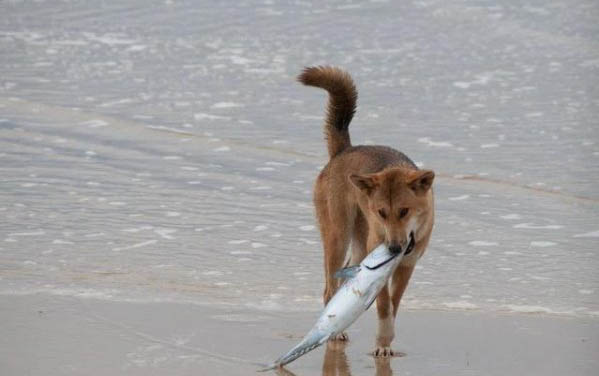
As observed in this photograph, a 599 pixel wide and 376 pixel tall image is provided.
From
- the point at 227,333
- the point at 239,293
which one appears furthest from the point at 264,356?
the point at 239,293

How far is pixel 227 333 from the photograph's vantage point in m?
5.95

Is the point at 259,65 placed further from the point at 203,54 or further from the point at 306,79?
the point at 306,79

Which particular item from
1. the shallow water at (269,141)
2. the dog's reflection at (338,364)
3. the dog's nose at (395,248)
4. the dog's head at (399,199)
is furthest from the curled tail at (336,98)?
the dog's reflection at (338,364)

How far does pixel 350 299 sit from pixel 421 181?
838 mm

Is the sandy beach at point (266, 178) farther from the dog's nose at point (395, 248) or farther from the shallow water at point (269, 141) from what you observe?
the dog's nose at point (395, 248)

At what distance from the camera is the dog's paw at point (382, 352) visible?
573cm

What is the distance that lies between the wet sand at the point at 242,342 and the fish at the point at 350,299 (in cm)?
30

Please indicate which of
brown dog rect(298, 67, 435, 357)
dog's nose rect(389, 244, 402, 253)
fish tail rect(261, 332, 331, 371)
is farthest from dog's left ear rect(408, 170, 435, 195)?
fish tail rect(261, 332, 331, 371)

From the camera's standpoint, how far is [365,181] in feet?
19.6

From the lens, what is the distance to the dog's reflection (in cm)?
548

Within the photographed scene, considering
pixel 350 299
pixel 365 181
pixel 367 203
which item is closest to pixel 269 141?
pixel 367 203

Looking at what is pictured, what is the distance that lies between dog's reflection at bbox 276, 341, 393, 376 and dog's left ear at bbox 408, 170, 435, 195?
2.74 ft

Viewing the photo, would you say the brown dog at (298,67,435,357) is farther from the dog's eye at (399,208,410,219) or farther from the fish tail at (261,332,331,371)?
the fish tail at (261,332,331,371)

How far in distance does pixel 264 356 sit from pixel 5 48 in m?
9.59
